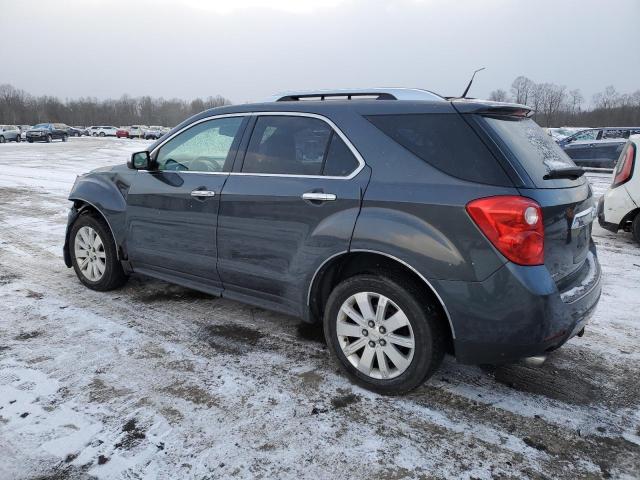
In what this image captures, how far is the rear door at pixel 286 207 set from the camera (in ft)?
9.99

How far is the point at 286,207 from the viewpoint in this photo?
10.7 feet

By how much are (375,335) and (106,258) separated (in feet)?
9.35

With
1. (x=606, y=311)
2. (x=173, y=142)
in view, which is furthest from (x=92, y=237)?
(x=606, y=311)

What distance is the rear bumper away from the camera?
Result: 251cm

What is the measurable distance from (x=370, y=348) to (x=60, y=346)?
2267mm

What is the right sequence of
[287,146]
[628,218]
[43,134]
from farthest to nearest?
[43,134]
[628,218]
[287,146]

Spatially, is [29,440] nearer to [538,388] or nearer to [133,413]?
[133,413]

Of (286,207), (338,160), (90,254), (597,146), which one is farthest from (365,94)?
(597,146)

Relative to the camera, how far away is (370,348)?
300cm

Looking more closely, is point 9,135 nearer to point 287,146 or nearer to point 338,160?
point 287,146

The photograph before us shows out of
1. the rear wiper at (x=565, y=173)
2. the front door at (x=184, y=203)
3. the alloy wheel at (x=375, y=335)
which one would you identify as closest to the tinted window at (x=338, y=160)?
the alloy wheel at (x=375, y=335)

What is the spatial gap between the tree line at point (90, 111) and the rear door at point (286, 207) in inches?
3928

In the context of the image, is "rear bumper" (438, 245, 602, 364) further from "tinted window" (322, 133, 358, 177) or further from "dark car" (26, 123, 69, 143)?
"dark car" (26, 123, 69, 143)

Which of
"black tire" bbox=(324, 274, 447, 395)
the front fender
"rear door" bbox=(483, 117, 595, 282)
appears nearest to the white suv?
the front fender
